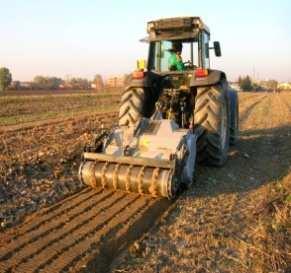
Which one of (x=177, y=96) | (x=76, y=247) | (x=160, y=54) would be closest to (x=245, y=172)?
(x=177, y=96)

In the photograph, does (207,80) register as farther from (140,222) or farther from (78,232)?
(78,232)

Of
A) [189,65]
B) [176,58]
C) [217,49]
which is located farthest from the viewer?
[217,49]

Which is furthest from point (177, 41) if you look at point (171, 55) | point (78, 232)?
point (78, 232)

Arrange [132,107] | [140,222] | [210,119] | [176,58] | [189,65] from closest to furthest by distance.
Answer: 1. [140,222]
2. [210,119]
3. [132,107]
4. [176,58]
5. [189,65]

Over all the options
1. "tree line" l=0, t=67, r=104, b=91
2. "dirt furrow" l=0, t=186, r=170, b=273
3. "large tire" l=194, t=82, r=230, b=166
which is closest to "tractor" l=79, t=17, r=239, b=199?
"large tire" l=194, t=82, r=230, b=166

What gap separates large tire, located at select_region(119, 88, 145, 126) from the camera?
7.65 meters

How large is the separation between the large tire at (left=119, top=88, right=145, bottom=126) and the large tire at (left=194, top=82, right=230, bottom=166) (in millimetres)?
956

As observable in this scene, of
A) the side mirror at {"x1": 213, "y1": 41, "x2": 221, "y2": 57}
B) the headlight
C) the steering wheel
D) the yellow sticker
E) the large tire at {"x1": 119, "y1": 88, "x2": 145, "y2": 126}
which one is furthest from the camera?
the side mirror at {"x1": 213, "y1": 41, "x2": 221, "y2": 57}

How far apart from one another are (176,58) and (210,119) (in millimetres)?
1591

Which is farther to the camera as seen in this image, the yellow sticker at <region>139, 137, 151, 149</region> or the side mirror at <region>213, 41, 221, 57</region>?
the side mirror at <region>213, 41, 221, 57</region>

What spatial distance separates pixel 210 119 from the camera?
283 inches

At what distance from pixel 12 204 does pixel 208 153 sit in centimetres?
318

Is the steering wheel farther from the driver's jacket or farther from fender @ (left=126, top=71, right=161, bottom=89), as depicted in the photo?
fender @ (left=126, top=71, right=161, bottom=89)

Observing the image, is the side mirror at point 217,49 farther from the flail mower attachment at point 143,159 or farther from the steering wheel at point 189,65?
the flail mower attachment at point 143,159
